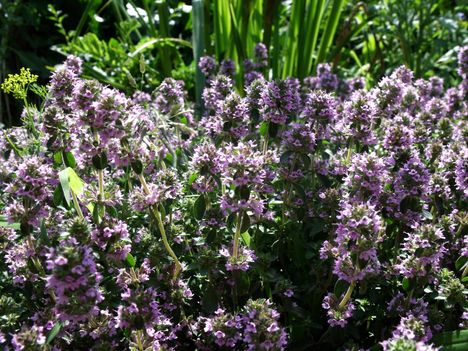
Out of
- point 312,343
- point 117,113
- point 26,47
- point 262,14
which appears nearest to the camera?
point 117,113

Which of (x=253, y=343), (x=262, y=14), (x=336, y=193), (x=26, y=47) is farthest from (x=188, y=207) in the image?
(x=26, y=47)

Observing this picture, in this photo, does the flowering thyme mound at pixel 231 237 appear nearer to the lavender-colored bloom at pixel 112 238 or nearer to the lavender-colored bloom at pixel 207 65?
the lavender-colored bloom at pixel 112 238

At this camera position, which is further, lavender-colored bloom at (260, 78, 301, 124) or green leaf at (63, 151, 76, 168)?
lavender-colored bloom at (260, 78, 301, 124)

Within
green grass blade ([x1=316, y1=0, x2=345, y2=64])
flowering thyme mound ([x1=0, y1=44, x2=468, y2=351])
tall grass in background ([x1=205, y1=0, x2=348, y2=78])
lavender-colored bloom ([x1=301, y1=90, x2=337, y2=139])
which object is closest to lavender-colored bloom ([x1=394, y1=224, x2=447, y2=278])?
flowering thyme mound ([x1=0, y1=44, x2=468, y2=351])

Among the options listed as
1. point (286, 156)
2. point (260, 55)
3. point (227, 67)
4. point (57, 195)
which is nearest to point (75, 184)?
point (57, 195)

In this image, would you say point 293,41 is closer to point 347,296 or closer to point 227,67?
point 227,67

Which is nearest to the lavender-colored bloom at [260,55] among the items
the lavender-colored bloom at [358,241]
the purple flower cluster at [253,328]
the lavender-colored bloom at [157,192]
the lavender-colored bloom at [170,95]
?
the lavender-colored bloom at [170,95]

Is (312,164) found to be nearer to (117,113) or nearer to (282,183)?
(282,183)

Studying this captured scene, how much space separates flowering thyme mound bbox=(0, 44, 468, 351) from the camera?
6.63 ft

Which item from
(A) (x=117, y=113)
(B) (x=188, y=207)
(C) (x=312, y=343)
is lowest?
(C) (x=312, y=343)

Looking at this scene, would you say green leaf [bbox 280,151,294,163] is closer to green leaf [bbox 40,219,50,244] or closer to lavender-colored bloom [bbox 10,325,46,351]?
green leaf [bbox 40,219,50,244]

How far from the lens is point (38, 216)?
84.8 inches

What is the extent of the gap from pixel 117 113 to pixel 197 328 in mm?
805

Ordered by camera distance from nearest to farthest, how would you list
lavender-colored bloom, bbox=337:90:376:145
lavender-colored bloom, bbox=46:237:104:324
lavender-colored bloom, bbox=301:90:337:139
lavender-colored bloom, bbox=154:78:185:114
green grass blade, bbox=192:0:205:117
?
lavender-colored bloom, bbox=46:237:104:324, lavender-colored bloom, bbox=337:90:376:145, lavender-colored bloom, bbox=301:90:337:139, lavender-colored bloom, bbox=154:78:185:114, green grass blade, bbox=192:0:205:117
